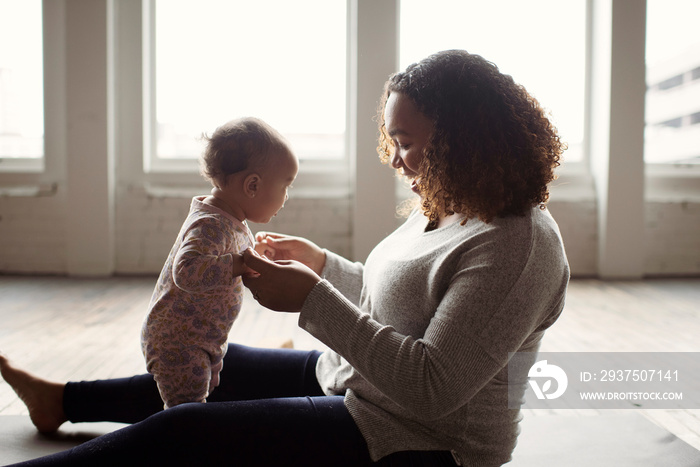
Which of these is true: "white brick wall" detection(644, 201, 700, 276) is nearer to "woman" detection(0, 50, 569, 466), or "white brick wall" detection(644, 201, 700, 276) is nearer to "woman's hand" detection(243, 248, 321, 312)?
"woman" detection(0, 50, 569, 466)

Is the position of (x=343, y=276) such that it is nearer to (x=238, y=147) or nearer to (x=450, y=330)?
(x=238, y=147)

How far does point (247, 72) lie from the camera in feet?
18.6

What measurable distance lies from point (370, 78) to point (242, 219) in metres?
3.94

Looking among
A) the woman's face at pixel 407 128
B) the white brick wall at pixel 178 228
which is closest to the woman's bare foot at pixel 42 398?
the woman's face at pixel 407 128

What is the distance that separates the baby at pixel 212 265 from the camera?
1325 mm

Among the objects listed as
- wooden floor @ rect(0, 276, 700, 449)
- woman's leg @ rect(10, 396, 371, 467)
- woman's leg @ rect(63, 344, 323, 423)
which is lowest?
wooden floor @ rect(0, 276, 700, 449)

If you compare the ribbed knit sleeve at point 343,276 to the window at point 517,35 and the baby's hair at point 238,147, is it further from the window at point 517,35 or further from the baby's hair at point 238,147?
the window at point 517,35

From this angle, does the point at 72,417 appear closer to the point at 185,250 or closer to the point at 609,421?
the point at 185,250

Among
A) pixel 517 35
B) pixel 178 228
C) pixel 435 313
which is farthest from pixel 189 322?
pixel 517 35

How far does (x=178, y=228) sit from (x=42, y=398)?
3764 millimetres

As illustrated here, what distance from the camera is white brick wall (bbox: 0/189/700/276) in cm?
531

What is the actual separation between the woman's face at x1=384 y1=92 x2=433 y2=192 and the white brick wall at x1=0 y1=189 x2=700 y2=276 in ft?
13.5

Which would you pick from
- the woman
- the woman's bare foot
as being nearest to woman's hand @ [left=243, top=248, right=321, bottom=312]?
the woman

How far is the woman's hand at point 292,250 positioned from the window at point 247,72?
13.5 feet
